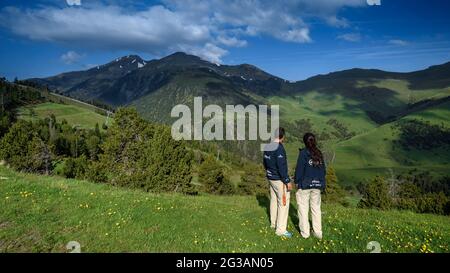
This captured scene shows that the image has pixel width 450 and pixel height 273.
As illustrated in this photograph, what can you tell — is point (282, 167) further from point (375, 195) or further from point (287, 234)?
point (375, 195)

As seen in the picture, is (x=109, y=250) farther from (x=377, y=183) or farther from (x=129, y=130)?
(x=377, y=183)

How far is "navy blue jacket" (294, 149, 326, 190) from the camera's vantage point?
51.6ft

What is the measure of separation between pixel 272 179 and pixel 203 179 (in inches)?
3331

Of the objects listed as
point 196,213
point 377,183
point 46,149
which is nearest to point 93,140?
point 46,149

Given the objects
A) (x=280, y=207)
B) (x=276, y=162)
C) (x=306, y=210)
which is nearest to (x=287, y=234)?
(x=280, y=207)

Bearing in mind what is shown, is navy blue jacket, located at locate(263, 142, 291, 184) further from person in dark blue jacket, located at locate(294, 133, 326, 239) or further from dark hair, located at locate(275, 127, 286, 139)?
person in dark blue jacket, located at locate(294, 133, 326, 239)

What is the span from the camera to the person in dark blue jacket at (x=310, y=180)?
15.7 m

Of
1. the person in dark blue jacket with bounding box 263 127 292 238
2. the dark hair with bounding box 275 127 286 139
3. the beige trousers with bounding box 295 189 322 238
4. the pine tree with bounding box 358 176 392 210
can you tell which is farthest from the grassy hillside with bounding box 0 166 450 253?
the pine tree with bounding box 358 176 392 210

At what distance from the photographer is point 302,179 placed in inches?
623

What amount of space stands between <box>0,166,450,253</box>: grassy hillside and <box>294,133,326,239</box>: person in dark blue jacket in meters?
0.73

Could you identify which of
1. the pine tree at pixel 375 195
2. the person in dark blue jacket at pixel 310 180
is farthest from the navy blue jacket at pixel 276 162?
the pine tree at pixel 375 195

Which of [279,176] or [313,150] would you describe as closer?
[313,150]

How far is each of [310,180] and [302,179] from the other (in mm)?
325
